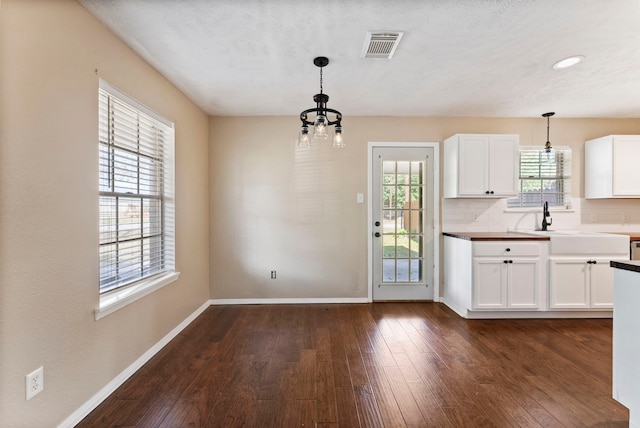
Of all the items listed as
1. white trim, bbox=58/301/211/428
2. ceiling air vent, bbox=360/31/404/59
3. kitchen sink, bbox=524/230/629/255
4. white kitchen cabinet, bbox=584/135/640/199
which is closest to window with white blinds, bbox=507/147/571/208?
white kitchen cabinet, bbox=584/135/640/199

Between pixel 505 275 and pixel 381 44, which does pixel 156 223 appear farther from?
pixel 505 275

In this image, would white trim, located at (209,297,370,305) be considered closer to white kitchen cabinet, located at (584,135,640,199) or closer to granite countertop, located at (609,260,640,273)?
granite countertop, located at (609,260,640,273)

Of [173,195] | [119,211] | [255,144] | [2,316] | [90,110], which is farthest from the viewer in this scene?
[255,144]

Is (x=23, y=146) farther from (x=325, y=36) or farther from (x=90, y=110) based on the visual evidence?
(x=325, y=36)

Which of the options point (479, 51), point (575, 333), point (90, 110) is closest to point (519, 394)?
point (575, 333)

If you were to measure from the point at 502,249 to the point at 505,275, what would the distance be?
0.28 m

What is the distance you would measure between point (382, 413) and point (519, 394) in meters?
0.95

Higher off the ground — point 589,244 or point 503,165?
point 503,165

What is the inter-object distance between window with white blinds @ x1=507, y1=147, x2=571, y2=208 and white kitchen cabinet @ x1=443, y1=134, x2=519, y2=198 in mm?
510

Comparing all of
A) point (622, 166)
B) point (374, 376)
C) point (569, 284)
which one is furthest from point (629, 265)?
point (622, 166)

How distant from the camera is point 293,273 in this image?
3.98 meters

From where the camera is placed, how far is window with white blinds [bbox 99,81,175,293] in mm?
2115

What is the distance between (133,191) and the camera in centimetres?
246

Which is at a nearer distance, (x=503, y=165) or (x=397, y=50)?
(x=397, y=50)
